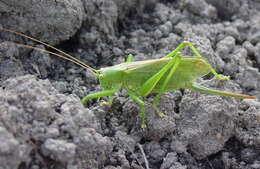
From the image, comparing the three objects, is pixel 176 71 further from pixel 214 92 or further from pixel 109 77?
pixel 109 77

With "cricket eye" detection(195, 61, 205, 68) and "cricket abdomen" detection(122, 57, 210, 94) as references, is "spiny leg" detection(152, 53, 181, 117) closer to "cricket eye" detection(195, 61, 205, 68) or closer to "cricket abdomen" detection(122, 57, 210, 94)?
"cricket abdomen" detection(122, 57, 210, 94)

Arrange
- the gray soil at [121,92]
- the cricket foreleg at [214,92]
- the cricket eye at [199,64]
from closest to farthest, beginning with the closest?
the gray soil at [121,92]
the cricket foreleg at [214,92]
the cricket eye at [199,64]

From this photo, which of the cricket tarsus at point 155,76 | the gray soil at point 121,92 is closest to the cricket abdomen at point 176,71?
the cricket tarsus at point 155,76

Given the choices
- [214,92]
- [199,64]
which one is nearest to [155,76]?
[199,64]

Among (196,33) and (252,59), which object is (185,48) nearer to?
(196,33)

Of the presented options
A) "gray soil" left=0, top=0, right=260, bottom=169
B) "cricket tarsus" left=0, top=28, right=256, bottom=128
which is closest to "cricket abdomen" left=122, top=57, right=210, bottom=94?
"cricket tarsus" left=0, top=28, right=256, bottom=128

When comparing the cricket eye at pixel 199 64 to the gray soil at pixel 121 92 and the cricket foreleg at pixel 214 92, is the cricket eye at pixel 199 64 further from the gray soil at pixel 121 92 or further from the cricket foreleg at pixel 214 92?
the gray soil at pixel 121 92

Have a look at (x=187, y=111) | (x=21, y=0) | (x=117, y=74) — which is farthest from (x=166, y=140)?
(x=21, y=0)

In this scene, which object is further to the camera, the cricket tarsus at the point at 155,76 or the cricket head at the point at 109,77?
the cricket head at the point at 109,77

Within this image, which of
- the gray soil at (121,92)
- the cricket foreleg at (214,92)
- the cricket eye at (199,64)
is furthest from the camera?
the cricket eye at (199,64)
